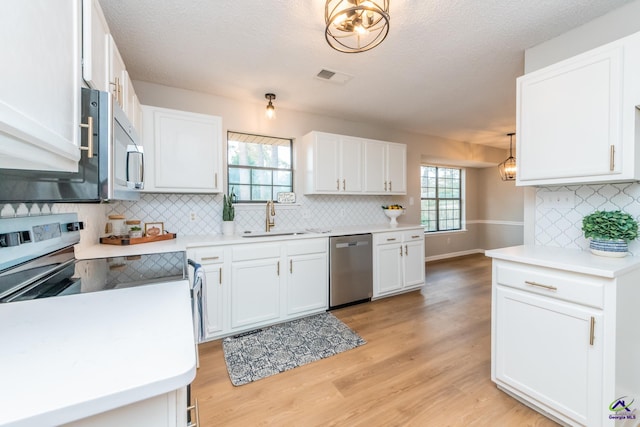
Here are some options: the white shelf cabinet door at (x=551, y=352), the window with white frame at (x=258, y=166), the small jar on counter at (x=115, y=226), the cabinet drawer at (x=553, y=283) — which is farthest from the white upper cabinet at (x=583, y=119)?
the small jar on counter at (x=115, y=226)

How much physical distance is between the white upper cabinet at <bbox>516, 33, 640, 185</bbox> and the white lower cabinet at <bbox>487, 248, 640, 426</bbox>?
0.54m

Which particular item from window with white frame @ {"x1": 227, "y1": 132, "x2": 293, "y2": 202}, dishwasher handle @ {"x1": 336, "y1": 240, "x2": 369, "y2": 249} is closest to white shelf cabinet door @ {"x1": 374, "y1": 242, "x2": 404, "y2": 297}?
dishwasher handle @ {"x1": 336, "y1": 240, "x2": 369, "y2": 249}

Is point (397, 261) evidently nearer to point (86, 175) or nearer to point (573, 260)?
point (573, 260)

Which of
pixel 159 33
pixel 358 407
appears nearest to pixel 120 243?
pixel 159 33

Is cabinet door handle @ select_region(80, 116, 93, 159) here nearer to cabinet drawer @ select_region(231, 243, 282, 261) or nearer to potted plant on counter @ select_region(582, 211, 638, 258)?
cabinet drawer @ select_region(231, 243, 282, 261)

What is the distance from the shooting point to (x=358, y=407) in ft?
5.35

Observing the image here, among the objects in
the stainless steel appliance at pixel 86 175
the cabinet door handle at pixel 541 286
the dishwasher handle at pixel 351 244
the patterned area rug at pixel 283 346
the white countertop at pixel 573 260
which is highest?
the stainless steel appliance at pixel 86 175

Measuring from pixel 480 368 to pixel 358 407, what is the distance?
40.9 inches

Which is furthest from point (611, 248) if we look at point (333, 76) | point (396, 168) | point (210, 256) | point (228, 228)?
point (228, 228)

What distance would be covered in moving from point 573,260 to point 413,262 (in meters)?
2.19

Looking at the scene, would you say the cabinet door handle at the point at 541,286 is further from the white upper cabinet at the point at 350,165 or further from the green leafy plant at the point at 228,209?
the green leafy plant at the point at 228,209

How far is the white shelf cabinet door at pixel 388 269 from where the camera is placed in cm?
334

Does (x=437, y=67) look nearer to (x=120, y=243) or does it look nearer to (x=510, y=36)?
(x=510, y=36)

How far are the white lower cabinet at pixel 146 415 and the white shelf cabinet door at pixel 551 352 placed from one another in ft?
6.00
